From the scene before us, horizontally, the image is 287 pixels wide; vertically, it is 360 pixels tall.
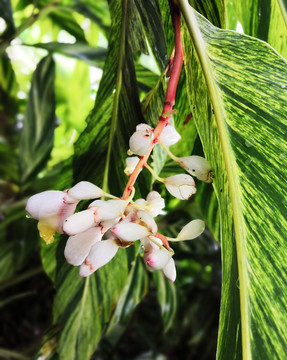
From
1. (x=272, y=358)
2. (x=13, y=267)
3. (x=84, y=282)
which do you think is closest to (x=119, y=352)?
(x=13, y=267)

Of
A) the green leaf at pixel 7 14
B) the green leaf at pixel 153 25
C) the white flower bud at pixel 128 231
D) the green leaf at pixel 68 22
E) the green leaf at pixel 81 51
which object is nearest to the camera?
the white flower bud at pixel 128 231

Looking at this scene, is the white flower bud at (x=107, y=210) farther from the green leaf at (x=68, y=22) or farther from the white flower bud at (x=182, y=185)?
the green leaf at (x=68, y=22)

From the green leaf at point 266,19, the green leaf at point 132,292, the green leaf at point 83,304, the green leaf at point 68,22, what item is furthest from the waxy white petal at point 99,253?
the green leaf at point 68,22

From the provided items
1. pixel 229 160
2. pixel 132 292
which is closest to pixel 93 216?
pixel 229 160

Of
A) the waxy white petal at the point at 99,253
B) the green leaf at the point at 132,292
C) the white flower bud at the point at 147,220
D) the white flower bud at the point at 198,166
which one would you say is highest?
the white flower bud at the point at 198,166

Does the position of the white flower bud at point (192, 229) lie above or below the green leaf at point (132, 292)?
above

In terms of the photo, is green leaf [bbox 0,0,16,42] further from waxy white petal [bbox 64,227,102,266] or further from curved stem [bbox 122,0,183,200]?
waxy white petal [bbox 64,227,102,266]

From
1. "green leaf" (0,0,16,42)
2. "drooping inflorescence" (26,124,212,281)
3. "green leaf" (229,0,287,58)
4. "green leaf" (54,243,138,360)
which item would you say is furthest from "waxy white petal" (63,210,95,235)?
"green leaf" (0,0,16,42)
